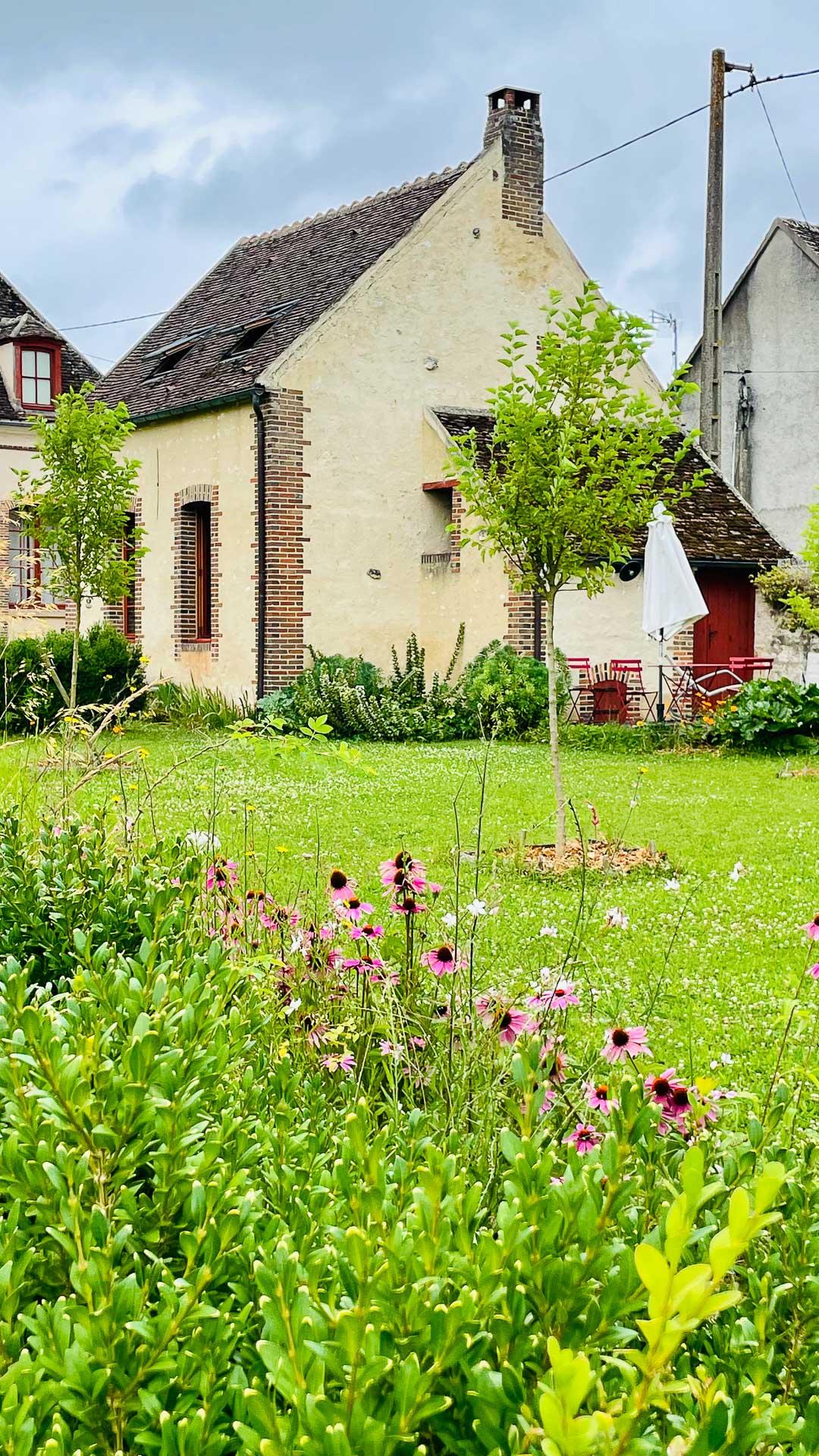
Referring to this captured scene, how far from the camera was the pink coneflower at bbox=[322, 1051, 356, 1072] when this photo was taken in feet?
9.81

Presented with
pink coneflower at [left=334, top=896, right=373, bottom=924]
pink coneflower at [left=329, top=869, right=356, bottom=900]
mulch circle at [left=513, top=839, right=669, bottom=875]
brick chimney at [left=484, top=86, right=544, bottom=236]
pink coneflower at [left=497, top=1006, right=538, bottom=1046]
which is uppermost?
brick chimney at [left=484, top=86, right=544, bottom=236]

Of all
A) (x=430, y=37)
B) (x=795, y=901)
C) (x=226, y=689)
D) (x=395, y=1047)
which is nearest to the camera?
(x=395, y=1047)

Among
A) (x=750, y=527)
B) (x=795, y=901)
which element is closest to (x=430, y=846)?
(x=795, y=901)

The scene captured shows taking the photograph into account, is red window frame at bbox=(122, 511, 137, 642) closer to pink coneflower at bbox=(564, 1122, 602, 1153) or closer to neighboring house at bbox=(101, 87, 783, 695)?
neighboring house at bbox=(101, 87, 783, 695)

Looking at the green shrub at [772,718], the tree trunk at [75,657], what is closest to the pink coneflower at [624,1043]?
the tree trunk at [75,657]

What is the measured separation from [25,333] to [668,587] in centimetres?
1642

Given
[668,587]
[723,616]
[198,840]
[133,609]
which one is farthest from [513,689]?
[198,840]

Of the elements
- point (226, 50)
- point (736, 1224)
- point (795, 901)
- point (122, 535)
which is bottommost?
point (795, 901)

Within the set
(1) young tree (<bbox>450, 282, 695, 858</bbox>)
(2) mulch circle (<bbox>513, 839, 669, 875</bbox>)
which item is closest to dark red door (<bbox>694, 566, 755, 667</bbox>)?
(1) young tree (<bbox>450, 282, 695, 858</bbox>)

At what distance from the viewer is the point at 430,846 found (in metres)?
9.02

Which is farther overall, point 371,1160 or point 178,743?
point 178,743

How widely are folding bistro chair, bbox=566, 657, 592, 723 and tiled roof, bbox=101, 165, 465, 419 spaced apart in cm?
566

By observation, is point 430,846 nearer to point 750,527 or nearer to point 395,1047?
point 395,1047

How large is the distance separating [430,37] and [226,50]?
1927 mm
